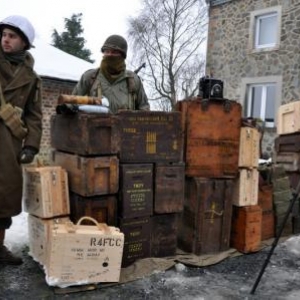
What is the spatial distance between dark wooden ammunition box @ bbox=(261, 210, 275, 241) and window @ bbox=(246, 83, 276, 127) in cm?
849

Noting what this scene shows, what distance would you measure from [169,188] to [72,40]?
108 feet

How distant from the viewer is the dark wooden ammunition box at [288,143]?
255 inches

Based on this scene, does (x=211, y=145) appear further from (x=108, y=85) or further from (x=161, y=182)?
(x=108, y=85)

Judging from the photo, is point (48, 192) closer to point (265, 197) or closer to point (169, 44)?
point (265, 197)

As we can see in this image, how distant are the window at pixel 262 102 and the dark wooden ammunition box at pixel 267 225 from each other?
27.8 feet

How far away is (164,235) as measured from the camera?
445 centimetres

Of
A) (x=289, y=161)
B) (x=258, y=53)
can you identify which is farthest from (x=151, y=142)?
(x=258, y=53)

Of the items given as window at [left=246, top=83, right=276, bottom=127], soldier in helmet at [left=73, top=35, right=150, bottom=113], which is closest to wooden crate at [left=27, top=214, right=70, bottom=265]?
soldier in helmet at [left=73, top=35, right=150, bottom=113]

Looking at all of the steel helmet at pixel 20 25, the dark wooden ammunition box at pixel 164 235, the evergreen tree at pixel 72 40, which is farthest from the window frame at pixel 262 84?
the evergreen tree at pixel 72 40

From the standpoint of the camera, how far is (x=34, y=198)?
13.1 feet

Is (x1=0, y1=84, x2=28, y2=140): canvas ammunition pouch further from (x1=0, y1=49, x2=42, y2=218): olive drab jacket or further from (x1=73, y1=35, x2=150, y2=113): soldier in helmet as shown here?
(x1=73, y1=35, x2=150, y2=113): soldier in helmet

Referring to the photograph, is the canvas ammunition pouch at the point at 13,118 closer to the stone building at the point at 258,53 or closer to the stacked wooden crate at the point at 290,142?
the stacked wooden crate at the point at 290,142

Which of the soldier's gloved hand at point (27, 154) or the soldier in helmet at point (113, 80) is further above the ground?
the soldier in helmet at point (113, 80)

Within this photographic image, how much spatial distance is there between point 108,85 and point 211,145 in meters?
1.20
